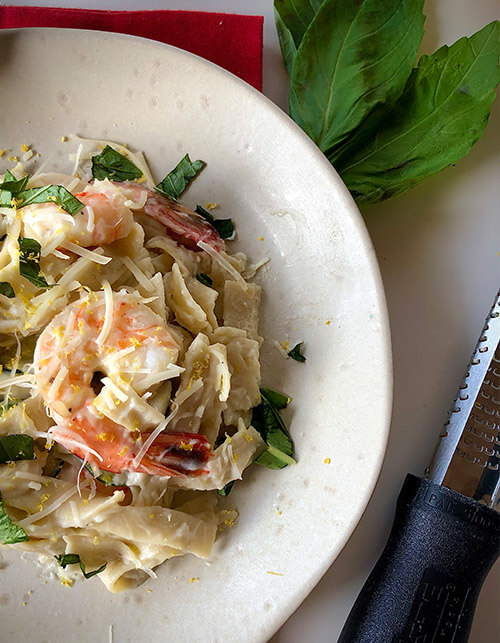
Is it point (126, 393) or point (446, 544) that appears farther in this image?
point (446, 544)

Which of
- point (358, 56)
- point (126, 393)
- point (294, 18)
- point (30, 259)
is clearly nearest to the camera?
point (126, 393)

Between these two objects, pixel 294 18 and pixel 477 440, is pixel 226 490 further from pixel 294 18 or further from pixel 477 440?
pixel 294 18

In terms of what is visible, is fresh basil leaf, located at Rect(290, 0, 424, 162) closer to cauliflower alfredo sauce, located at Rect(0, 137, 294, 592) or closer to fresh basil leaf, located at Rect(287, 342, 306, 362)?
cauliflower alfredo sauce, located at Rect(0, 137, 294, 592)

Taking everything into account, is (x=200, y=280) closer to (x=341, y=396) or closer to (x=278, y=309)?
(x=278, y=309)

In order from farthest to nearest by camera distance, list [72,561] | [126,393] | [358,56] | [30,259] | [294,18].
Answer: [294,18] < [358,56] < [72,561] < [30,259] < [126,393]

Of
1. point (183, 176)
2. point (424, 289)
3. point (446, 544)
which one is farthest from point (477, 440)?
point (183, 176)

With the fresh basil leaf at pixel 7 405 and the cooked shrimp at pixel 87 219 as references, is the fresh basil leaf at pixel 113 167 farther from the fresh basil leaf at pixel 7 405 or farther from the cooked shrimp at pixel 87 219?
the fresh basil leaf at pixel 7 405

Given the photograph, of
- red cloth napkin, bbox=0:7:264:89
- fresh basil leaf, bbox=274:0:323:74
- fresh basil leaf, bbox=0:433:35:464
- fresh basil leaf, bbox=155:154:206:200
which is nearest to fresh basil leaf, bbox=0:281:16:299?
fresh basil leaf, bbox=0:433:35:464

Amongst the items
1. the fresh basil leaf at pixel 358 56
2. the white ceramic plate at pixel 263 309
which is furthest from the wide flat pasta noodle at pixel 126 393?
the fresh basil leaf at pixel 358 56
